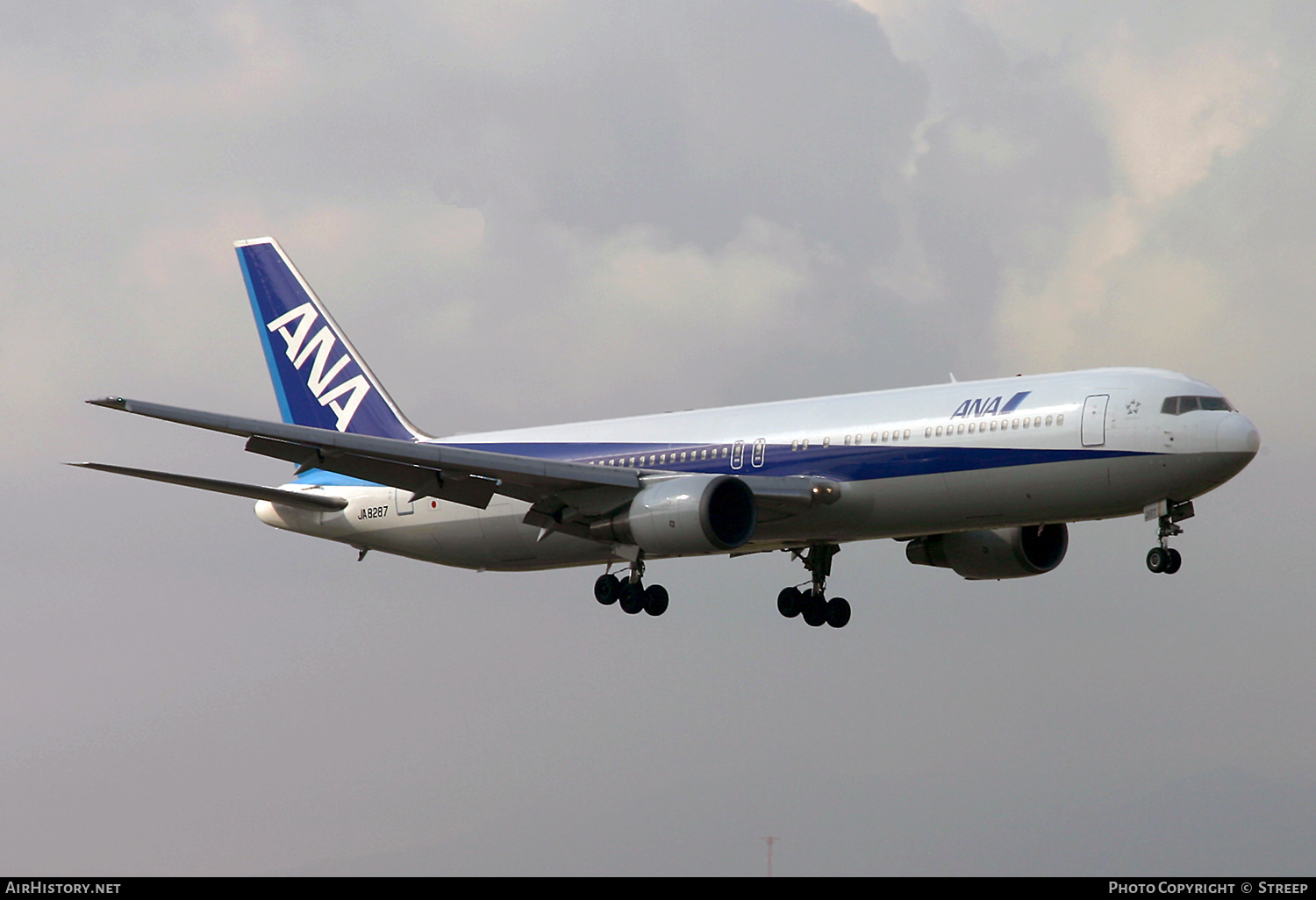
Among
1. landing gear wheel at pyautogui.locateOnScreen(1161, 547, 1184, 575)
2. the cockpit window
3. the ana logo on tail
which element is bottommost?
landing gear wheel at pyautogui.locateOnScreen(1161, 547, 1184, 575)

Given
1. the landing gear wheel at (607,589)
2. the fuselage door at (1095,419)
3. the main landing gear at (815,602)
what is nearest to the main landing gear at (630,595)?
the landing gear wheel at (607,589)

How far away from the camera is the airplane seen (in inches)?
1442

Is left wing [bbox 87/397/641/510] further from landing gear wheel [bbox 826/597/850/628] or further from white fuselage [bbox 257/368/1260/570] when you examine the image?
landing gear wheel [bbox 826/597/850/628]

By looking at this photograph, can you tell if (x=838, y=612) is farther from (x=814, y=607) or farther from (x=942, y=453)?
(x=942, y=453)

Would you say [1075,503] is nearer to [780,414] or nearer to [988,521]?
[988,521]

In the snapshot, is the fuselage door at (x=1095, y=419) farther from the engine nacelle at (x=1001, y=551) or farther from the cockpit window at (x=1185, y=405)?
the engine nacelle at (x=1001, y=551)

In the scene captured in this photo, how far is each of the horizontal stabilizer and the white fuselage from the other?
456 cm

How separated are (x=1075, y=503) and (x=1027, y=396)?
2513 mm

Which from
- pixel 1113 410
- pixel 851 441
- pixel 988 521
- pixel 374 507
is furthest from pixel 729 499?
pixel 374 507

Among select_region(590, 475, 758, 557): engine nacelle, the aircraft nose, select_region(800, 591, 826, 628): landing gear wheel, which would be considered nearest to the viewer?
the aircraft nose

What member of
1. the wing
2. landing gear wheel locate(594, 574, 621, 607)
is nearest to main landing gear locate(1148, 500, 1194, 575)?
the wing

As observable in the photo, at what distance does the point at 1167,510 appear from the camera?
121 ft

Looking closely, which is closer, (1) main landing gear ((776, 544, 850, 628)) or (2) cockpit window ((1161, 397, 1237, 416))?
(2) cockpit window ((1161, 397, 1237, 416))

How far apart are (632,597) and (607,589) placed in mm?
642
